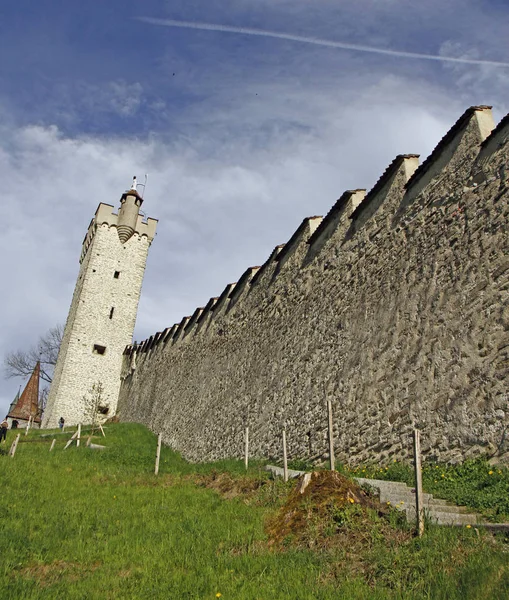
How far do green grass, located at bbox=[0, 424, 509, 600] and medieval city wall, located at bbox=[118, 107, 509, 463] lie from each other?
6.93 ft

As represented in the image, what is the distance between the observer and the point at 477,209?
7.68m

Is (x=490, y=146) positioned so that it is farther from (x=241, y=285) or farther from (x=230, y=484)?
(x=241, y=285)

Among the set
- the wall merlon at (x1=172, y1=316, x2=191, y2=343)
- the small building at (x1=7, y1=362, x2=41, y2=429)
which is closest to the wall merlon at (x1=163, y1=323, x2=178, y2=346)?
the wall merlon at (x1=172, y1=316, x2=191, y2=343)

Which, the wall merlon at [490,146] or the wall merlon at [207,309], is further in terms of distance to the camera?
the wall merlon at [207,309]

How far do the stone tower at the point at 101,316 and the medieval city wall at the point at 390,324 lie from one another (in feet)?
50.1

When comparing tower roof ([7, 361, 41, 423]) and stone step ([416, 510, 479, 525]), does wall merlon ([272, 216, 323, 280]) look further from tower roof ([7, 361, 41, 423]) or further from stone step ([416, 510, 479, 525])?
tower roof ([7, 361, 41, 423])

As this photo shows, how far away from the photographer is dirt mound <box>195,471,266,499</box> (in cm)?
816

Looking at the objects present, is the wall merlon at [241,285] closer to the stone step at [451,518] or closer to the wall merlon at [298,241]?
the wall merlon at [298,241]

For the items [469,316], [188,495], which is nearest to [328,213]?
[469,316]

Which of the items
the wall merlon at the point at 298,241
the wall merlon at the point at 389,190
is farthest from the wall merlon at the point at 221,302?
the wall merlon at the point at 389,190

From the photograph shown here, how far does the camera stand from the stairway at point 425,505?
499cm

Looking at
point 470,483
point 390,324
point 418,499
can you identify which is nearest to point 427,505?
point 418,499

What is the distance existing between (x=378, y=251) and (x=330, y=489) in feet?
18.0

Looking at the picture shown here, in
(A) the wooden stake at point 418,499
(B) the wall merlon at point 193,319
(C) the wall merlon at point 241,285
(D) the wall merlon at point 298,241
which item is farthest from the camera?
(B) the wall merlon at point 193,319
